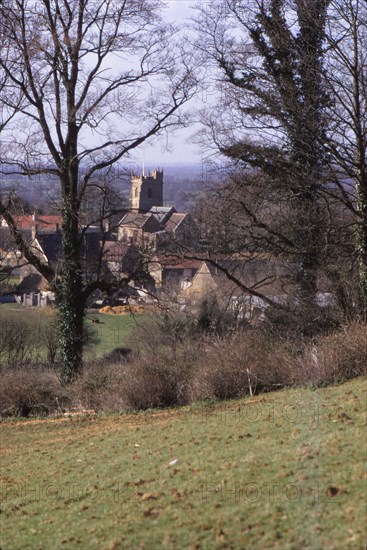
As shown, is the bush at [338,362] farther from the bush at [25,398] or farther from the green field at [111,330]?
the green field at [111,330]

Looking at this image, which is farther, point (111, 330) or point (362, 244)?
point (111, 330)

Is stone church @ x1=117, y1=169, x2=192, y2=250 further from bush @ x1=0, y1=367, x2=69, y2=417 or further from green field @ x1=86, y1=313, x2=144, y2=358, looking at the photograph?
green field @ x1=86, y1=313, x2=144, y2=358

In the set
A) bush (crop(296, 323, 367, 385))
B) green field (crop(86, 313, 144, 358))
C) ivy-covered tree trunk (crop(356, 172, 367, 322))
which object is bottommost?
green field (crop(86, 313, 144, 358))

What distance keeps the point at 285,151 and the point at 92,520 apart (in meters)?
15.4

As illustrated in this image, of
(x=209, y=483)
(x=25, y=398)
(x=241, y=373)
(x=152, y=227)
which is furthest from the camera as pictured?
(x=152, y=227)

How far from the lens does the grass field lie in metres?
6.82

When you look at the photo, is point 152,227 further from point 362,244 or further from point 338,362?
point 338,362

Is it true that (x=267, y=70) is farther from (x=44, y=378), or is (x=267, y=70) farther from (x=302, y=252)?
(x=44, y=378)

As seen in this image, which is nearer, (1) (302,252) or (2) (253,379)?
(2) (253,379)

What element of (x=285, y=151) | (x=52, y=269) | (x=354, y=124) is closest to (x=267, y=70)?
(x=285, y=151)

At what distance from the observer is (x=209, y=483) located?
830 cm

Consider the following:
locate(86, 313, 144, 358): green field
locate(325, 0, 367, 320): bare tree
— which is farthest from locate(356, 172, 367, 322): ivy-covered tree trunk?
locate(86, 313, 144, 358): green field

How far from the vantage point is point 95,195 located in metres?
22.4

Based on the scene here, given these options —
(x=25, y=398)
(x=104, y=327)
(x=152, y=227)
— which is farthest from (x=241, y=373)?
(x=104, y=327)
